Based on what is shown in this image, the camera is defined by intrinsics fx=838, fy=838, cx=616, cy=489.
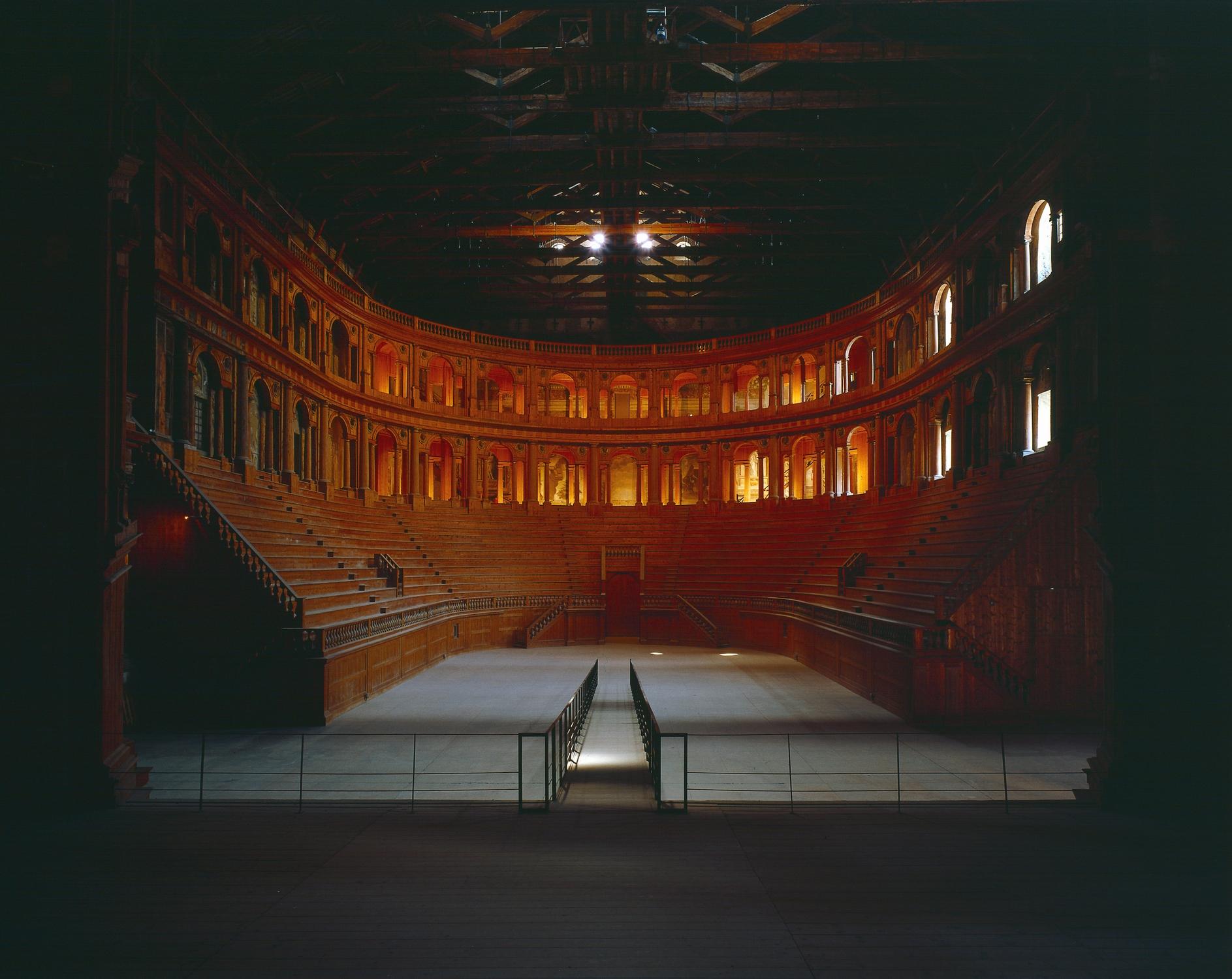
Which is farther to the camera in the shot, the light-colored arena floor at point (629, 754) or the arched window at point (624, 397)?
the arched window at point (624, 397)

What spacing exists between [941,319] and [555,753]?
902 inches

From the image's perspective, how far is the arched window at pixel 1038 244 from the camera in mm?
20516

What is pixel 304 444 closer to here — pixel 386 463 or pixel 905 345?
pixel 386 463

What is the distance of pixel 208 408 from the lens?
2202 centimetres

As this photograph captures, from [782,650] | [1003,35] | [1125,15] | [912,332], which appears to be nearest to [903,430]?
[912,332]

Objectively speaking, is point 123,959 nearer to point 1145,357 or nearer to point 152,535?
point 1145,357

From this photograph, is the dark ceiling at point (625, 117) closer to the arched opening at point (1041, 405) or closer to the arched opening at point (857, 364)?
the arched opening at point (857, 364)

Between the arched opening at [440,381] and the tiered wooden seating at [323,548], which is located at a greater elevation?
the arched opening at [440,381]

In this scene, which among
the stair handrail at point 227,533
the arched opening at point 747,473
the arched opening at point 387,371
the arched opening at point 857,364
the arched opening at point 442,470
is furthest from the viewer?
the arched opening at point 747,473

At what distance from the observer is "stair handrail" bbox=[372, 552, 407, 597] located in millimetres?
25344

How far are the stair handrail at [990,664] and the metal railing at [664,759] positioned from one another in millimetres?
5892

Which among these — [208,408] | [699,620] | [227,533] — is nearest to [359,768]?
[227,533]

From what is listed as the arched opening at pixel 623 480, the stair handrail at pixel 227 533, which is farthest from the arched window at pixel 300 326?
the arched opening at pixel 623 480

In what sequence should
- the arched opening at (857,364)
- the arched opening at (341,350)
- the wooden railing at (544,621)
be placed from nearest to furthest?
the wooden railing at (544,621) → the arched opening at (341,350) → the arched opening at (857,364)
